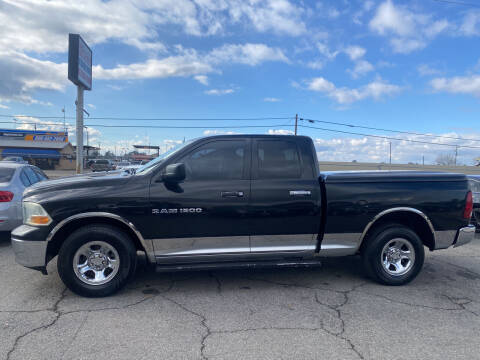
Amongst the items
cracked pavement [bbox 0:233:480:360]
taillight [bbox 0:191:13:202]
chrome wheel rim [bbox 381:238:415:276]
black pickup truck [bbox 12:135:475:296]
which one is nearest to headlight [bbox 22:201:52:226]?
black pickup truck [bbox 12:135:475:296]

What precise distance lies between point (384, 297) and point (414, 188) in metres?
1.50

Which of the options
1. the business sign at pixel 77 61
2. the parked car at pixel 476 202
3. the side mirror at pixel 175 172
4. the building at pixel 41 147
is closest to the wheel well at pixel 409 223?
the side mirror at pixel 175 172

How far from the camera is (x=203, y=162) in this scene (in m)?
4.09

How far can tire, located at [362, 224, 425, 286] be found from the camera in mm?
4363

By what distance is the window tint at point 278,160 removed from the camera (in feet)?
13.8

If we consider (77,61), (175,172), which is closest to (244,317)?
(175,172)

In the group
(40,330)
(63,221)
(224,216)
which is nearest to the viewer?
(40,330)

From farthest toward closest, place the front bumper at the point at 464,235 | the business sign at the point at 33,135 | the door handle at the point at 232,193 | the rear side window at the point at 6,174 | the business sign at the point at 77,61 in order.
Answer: the business sign at the point at 33,135 < the business sign at the point at 77,61 < the rear side window at the point at 6,174 < the front bumper at the point at 464,235 < the door handle at the point at 232,193

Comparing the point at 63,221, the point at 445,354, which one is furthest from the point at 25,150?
the point at 445,354

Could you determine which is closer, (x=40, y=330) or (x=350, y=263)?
(x=40, y=330)

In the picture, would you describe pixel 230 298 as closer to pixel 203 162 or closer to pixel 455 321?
pixel 203 162

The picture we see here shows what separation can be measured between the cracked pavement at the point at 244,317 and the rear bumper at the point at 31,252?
1.45 feet

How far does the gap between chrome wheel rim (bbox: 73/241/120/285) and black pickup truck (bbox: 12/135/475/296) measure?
0.01 metres

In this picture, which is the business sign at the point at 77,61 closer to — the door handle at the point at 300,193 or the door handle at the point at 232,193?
the door handle at the point at 232,193
